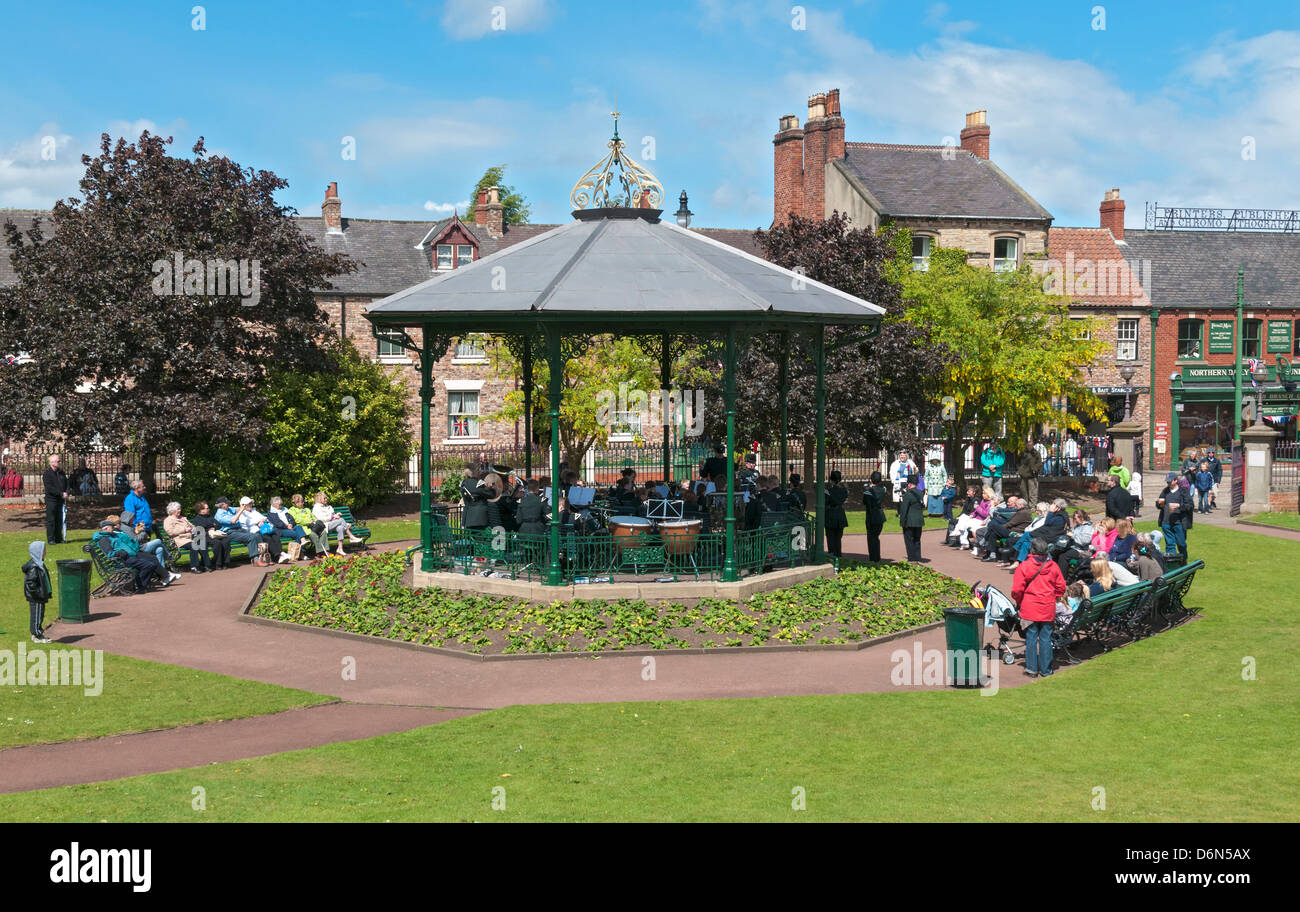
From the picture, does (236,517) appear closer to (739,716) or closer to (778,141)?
(739,716)

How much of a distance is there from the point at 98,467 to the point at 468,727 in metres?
28.5

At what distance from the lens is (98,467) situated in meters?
36.2

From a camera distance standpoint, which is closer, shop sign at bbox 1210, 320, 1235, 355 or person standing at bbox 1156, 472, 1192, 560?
person standing at bbox 1156, 472, 1192, 560

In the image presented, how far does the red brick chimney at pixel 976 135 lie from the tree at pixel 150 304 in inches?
1192

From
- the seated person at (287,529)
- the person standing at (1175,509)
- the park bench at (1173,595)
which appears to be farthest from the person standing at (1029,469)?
the seated person at (287,529)

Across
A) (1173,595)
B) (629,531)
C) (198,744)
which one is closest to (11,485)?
(629,531)

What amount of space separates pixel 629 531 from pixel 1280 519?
20162mm

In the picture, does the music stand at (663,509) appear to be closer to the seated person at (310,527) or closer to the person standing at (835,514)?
the person standing at (835,514)

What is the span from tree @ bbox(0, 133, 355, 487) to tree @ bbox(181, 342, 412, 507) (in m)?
0.64

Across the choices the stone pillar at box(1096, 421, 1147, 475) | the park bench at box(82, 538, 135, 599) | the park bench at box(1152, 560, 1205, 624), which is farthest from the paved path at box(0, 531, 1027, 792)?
the stone pillar at box(1096, 421, 1147, 475)

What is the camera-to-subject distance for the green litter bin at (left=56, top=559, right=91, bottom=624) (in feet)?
57.1

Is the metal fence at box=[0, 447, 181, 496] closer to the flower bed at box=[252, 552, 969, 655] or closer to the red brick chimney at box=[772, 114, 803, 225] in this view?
the flower bed at box=[252, 552, 969, 655]

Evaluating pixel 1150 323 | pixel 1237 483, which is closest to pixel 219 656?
pixel 1237 483

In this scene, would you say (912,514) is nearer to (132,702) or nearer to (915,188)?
(132,702)
